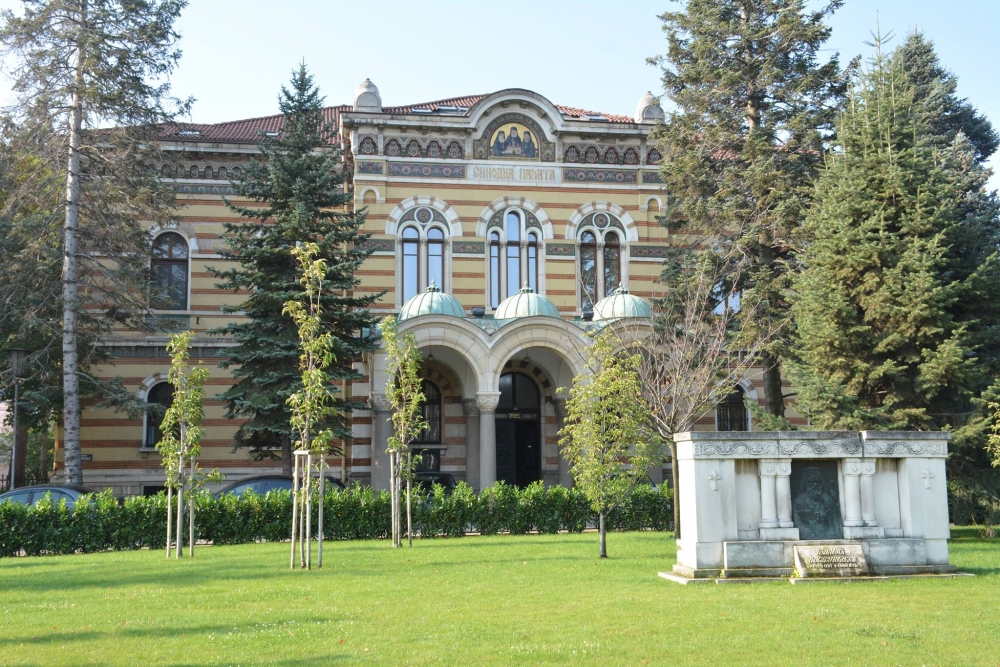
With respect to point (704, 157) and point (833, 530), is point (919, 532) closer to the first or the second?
point (833, 530)

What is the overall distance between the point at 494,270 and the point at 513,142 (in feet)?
13.7

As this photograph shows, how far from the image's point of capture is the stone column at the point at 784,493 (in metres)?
13.6

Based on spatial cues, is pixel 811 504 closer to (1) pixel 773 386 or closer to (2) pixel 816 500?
(2) pixel 816 500

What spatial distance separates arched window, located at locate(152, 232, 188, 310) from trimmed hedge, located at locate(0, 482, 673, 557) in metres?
11.8

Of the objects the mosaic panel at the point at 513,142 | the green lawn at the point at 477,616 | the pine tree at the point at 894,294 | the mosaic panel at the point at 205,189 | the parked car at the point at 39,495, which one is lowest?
the green lawn at the point at 477,616

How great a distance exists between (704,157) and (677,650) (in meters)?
20.4

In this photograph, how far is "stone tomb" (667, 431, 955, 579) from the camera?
1335 centimetres

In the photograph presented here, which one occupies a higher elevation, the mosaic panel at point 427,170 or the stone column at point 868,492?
the mosaic panel at point 427,170

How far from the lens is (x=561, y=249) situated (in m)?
30.9

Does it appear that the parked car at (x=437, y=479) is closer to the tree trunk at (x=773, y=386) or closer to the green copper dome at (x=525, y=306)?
the green copper dome at (x=525, y=306)

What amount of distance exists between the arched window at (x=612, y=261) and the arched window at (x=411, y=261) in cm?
613

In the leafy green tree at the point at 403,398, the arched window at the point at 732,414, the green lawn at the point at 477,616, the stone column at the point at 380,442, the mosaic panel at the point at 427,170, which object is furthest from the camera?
the arched window at the point at 732,414

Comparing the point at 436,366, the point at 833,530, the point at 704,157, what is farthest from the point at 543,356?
the point at 833,530

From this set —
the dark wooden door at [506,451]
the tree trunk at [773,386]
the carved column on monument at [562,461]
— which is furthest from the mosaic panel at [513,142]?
the tree trunk at [773,386]
